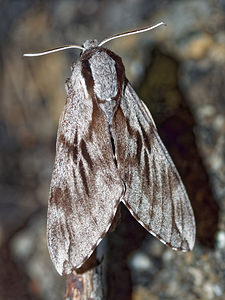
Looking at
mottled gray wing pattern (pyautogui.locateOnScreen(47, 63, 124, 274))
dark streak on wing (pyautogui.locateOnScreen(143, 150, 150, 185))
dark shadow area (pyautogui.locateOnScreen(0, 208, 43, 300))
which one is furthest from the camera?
dark shadow area (pyautogui.locateOnScreen(0, 208, 43, 300))

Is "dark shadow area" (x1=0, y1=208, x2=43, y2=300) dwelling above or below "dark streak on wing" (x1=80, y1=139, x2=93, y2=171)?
below

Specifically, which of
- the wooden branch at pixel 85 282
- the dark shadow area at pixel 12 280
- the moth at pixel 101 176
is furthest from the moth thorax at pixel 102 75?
the dark shadow area at pixel 12 280

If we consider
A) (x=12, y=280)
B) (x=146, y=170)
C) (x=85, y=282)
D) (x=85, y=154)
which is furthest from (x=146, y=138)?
(x=12, y=280)

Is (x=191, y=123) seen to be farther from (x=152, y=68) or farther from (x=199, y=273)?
(x=199, y=273)

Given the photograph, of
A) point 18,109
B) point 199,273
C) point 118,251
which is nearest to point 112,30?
point 18,109

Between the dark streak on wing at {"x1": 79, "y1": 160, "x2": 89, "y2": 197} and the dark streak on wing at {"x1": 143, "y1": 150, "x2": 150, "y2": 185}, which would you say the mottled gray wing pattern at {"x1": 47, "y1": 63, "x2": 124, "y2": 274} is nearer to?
the dark streak on wing at {"x1": 79, "y1": 160, "x2": 89, "y2": 197}

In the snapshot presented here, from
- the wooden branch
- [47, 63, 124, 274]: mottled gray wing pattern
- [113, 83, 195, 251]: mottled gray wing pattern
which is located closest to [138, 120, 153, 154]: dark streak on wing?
[113, 83, 195, 251]: mottled gray wing pattern

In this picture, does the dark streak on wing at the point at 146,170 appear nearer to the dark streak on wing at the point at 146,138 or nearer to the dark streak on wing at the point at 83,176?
the dark streak on wing at the point at 146,138
